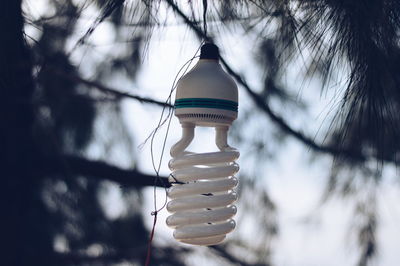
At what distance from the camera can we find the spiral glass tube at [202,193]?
82 centimetres

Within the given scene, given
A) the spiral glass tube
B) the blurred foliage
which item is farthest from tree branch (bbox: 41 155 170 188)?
the spiral glass tube

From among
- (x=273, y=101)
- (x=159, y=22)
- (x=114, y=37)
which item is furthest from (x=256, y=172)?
(x=159, y=22)

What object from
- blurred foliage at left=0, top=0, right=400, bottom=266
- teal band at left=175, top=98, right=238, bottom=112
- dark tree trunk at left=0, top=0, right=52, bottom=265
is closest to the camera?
teal band at left=175, top=98, right=238, bottom=112

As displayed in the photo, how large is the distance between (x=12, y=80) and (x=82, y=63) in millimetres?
339

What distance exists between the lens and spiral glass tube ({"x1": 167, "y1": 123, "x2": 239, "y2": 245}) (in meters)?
0.82

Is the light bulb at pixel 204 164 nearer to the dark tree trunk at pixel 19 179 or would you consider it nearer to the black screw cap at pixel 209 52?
the black screw cap at pixel 209 52

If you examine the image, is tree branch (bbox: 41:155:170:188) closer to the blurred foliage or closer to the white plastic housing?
the blurred foliage

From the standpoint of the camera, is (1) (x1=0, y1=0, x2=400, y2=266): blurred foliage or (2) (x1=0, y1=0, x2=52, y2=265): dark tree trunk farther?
(2) (x1=0, y1=0, x2=52, y2=265): dark tree trunk

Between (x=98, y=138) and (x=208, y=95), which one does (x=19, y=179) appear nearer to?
(x=98, y=138)

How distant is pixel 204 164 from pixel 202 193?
0.03 metres

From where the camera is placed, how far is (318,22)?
108 centimetres

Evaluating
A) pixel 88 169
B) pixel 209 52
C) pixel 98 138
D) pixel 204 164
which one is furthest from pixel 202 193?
pixel 98 138

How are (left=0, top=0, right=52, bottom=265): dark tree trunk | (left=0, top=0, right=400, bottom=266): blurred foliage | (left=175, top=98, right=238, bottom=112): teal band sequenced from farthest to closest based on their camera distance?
1. (left=0, top=0, right=52, bottom=265): dark tree trunk
2. (left=0, top=0, right=400, bottom=266): blurred foliage
3. (left=175, top=98, right=238, bottom=112): teal band

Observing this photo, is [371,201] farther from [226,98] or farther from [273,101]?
[226,98]
